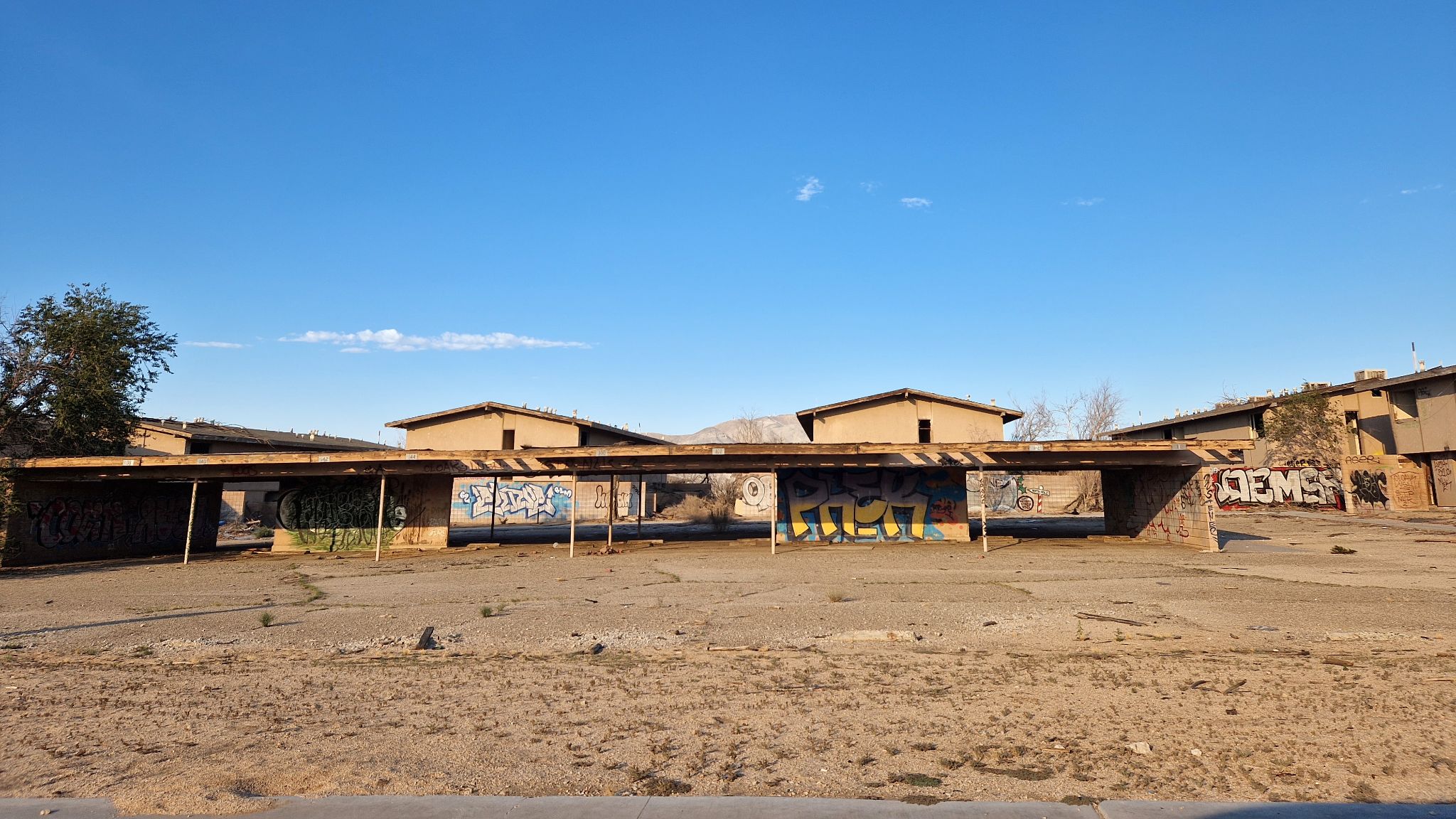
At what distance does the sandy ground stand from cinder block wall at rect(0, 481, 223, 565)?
365 inches

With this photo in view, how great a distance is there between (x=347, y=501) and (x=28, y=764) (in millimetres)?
22461

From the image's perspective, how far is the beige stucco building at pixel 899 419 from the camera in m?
28.4

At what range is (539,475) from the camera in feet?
75.2

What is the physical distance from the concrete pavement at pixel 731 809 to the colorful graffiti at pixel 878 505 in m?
20.5

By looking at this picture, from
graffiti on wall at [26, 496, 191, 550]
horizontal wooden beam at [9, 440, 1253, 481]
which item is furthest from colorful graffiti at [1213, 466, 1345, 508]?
graffiti on wall at [26, 496, 191, 550]

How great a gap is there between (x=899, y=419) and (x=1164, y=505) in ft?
31.0

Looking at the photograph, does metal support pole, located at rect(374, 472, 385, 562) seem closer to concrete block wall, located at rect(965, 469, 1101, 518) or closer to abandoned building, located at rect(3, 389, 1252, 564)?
abandoned building, located at rect(3, 389, 1252, 564)

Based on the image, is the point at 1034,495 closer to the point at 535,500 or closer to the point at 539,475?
the point at 535,500

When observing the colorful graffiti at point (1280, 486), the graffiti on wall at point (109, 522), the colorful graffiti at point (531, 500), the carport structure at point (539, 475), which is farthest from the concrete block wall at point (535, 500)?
the colorful graffiti at point (1280, 486)

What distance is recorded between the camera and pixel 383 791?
160 inches

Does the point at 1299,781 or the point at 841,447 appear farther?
the point at 841,447

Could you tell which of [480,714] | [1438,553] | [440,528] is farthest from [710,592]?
[1438,553]

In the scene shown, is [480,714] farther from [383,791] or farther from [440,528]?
[440,528]

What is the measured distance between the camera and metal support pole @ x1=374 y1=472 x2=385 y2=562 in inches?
811
